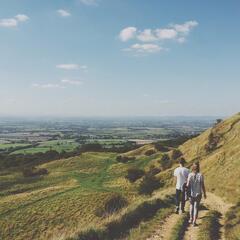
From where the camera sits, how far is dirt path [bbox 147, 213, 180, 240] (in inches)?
680

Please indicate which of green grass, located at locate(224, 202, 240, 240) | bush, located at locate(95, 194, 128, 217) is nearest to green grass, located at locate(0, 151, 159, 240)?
bush, located at locate(95, 194, 128, 217)

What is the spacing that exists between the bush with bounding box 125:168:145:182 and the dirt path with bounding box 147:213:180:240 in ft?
103

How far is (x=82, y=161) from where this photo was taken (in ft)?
237

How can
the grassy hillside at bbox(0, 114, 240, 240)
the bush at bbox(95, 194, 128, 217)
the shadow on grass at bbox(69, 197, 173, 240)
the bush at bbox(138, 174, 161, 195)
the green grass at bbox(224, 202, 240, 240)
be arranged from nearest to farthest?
the shadow on grass at bbox(69, 197, 173, 240) → the green grass at bbox(224, 202, 240, 240) → the grassy hillside at bbox(0, 114, 240, 240) → the bush at bbox(95, 194, 128, 217) → the bush at bbox(138, 174, 161, 195)

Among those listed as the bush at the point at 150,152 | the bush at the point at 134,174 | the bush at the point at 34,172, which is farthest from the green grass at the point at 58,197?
the bush at the point at 150,152

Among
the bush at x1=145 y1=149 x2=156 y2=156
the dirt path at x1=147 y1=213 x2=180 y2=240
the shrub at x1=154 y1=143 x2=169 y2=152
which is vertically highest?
the dirt path at x1=147 y1=213 x2=180 y2=240

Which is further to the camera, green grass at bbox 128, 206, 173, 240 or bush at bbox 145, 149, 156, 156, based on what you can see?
bush at bbox 145, 149, 156, 156

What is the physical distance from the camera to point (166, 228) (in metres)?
18.9

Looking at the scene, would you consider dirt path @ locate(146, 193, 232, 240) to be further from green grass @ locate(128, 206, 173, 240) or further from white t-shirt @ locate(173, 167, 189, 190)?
white t-shirt @ locate(173, 167, 189, 190)

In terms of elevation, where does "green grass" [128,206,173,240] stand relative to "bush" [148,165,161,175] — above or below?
above

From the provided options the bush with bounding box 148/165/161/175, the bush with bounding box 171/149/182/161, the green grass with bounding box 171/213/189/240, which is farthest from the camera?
the bush with bounding box 171/149/182/161

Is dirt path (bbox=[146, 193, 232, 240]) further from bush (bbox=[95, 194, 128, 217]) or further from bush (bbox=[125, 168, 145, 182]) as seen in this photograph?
bush (bbox=[125, 168, 145, 182])

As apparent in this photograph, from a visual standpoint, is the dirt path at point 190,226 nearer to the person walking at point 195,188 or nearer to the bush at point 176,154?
the person walking at point 195,188

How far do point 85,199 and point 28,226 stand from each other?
668 centimetres
